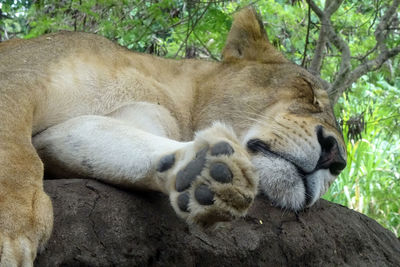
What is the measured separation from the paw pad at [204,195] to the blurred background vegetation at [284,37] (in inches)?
132

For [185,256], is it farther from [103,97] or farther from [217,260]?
[103,97]

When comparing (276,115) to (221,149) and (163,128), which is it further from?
(221,149)

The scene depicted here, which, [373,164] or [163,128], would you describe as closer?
[163,128]

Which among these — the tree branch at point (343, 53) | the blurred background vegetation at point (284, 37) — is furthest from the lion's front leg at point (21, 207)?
the tree branch at point (343, 53)

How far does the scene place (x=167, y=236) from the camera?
7.80ft

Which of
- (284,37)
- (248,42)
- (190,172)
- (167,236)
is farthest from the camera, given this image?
(284,37)

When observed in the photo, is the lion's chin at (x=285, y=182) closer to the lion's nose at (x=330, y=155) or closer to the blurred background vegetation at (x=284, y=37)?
the lion's nose at (x=330, y=155)

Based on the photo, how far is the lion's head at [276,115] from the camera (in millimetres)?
2664

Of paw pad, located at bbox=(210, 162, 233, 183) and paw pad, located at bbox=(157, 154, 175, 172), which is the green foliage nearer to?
paw pad, located at bbox=(157, 154, 175, 172)

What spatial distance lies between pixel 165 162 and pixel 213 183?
413 millimetres

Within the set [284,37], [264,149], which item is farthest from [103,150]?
[284,37]

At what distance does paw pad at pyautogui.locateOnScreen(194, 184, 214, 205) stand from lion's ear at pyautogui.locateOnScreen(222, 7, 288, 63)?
2.12 metres

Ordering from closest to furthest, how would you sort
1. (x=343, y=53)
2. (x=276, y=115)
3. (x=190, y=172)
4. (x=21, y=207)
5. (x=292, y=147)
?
(x=21, y=207) < (x=190, y=172) < (x=292, y=147) < (x=276, y=115) < (x=343, y=53)

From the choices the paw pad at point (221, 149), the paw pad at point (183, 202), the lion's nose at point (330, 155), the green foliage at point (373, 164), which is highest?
the paw pad at point (221, 149)
